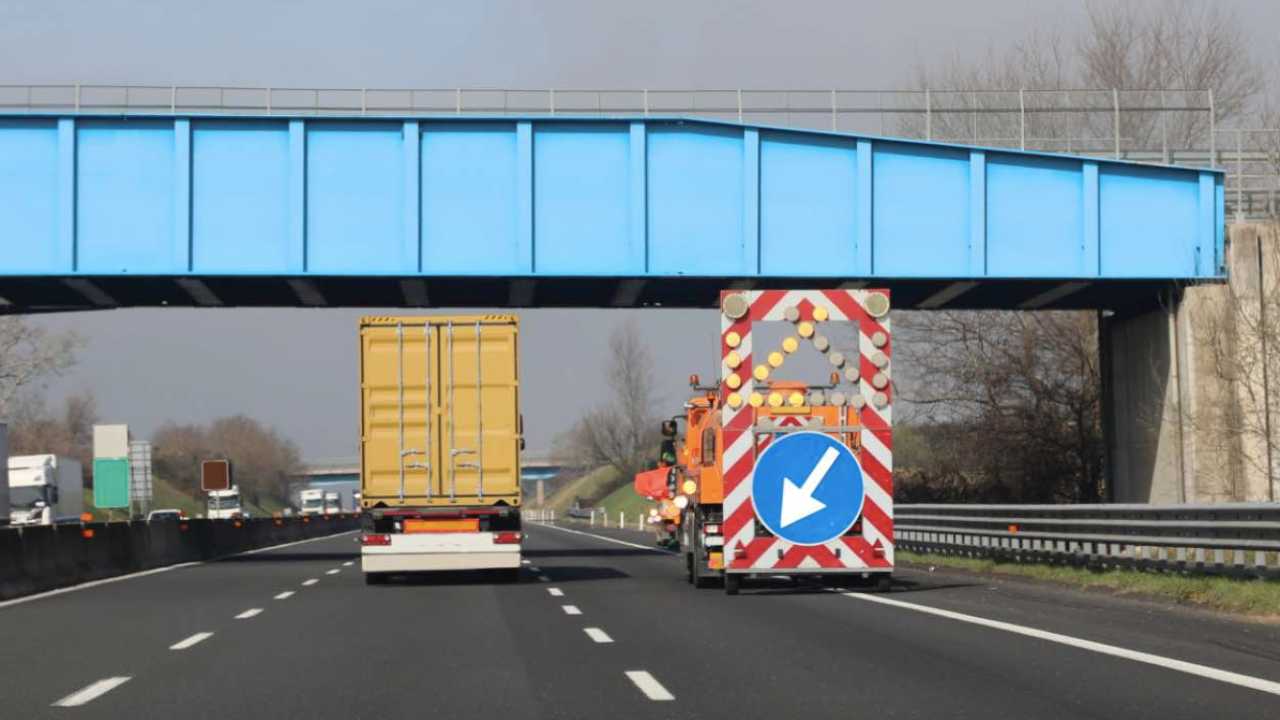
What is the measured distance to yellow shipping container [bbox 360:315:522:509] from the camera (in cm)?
2311

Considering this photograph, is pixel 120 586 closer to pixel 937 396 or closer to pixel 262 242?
pixel 262 242

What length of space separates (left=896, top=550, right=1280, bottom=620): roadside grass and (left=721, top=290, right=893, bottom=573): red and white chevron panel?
2.78 meters

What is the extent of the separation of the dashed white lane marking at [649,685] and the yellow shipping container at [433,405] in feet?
38.8

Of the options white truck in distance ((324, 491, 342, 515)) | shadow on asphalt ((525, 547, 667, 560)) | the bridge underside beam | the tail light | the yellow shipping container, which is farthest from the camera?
white truck in distance ((324, 491, 342, 515))

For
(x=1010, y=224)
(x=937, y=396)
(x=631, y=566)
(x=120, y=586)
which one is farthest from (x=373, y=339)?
(x=937, y=396)

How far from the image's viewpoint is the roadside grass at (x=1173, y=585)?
54.1 ft

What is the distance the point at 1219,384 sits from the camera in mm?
33344

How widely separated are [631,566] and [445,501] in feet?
25.4

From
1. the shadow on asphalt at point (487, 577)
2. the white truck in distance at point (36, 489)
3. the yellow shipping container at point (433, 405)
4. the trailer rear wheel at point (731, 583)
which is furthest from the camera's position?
the white truck in distance at point (36, 489)

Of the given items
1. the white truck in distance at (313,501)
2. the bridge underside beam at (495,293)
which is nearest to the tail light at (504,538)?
the bridge underside beam at (495,293)

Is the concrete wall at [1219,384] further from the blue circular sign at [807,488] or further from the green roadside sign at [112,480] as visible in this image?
the green roadside sign at [112,480]

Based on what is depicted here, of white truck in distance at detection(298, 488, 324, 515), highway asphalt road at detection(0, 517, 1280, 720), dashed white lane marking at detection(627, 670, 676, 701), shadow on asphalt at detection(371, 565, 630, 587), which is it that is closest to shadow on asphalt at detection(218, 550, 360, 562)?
shadow on asphalt at detection(371, 565, 630, 587)

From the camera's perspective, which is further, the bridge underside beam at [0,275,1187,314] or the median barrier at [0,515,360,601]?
the bridge underside beam at [0,275,1187,314]

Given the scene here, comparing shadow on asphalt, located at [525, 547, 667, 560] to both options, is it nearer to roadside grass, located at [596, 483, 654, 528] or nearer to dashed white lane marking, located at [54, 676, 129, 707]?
dashed white lane marking, located at [54, 676, 129, 707]
